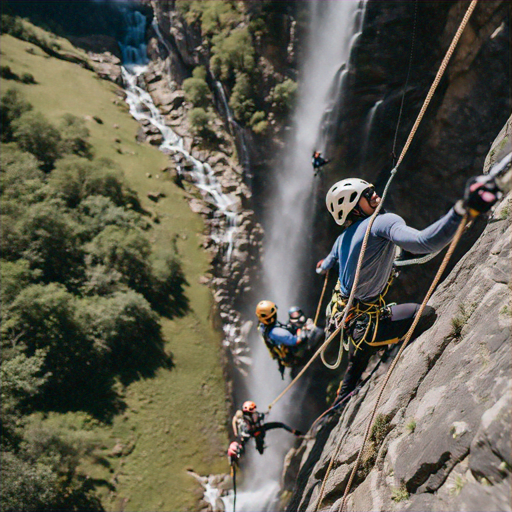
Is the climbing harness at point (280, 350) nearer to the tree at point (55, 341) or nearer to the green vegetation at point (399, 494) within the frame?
the green vegetation at point (399, 494)

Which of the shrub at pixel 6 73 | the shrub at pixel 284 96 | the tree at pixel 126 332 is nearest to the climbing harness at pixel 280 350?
the tree at pixel 126 332

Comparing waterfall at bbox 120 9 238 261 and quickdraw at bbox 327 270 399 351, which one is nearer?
quickdraw at bbox 327 270 399 351

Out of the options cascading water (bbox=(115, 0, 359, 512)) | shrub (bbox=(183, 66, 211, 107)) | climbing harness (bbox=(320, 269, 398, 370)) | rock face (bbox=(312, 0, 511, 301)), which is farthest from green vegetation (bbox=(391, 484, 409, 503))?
shrub (bbox=(183, 66, 211, 107))

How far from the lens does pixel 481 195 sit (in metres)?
2.76

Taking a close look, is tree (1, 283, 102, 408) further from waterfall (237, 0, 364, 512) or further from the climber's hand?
the climber's hand

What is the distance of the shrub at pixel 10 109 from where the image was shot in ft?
77.2

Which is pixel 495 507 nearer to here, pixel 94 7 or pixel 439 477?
pixel 439 477

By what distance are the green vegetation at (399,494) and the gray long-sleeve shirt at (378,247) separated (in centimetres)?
221

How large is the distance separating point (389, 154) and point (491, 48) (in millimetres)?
4970

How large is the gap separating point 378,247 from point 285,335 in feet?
16.0

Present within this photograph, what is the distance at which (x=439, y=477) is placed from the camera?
11.0 ft

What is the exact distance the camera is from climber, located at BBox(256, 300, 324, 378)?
8.69 metres

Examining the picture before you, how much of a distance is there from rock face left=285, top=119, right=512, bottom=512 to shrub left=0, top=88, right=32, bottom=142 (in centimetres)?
2583

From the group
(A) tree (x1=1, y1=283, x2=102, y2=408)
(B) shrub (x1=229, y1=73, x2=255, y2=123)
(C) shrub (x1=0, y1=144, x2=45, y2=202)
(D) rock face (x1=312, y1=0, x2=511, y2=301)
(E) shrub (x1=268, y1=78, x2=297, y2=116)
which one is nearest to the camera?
(D) rock face (x1=312, y1=0, x2=511, y2=301)
